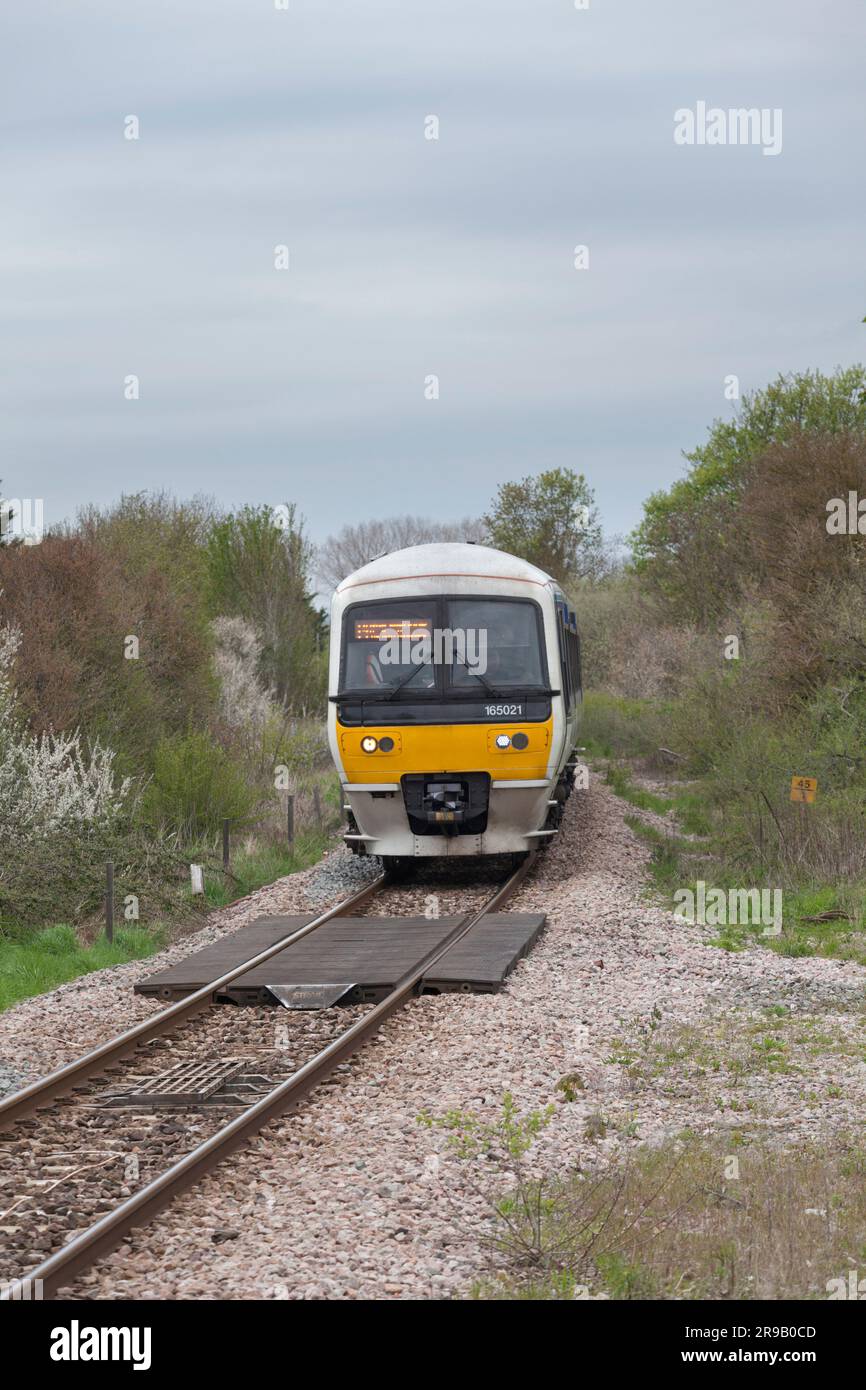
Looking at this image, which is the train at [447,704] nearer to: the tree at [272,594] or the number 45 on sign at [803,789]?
the number 45 on sign at [803,789]

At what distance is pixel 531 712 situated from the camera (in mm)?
14680

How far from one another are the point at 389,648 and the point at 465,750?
135 centimetres

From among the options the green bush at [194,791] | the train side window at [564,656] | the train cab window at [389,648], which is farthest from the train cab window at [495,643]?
the green bush at [194,791]

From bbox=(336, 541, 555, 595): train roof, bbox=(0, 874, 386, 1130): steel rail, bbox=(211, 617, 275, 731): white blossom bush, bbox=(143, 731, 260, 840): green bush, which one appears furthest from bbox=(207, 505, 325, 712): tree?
bbox=(0, 874, 386, 1130): steel rail

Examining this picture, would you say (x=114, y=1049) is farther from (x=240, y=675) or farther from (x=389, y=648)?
(x=240, y=675)

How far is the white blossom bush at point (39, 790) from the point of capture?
15.0m

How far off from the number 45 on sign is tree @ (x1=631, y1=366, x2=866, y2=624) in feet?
67.3

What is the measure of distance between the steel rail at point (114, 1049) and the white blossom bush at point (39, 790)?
395cm

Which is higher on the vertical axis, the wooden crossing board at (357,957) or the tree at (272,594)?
the tree at (272,594)

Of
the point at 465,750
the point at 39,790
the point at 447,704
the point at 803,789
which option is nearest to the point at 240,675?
the point at 39,790

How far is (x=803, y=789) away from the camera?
1402cm

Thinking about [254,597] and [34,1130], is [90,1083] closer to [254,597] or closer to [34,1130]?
[34,1130]

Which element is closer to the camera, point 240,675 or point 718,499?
point 240,675
